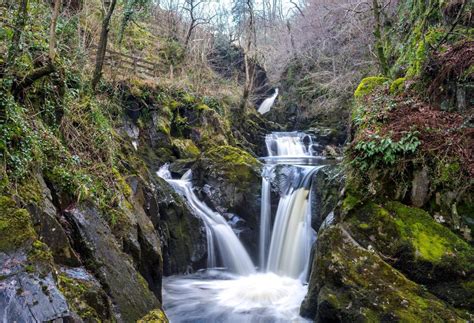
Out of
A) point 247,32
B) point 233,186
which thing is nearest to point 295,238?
point 233,186

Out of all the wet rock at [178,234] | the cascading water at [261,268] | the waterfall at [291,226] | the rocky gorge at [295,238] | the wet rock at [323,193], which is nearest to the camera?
the rocky gorge at [295,238]

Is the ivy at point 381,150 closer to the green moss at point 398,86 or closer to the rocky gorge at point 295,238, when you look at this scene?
the rocky gorge at point 295,238

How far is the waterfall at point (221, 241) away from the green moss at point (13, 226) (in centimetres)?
655

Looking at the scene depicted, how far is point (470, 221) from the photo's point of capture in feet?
16.3

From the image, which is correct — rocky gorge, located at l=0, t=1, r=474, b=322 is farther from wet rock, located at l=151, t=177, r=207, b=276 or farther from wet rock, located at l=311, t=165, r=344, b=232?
wet rock, located at l=311, t=165, r=344, b=232

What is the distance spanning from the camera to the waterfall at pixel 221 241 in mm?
9219

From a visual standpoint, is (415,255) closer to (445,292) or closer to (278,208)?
(445,292)

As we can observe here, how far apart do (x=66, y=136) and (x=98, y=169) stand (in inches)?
25.8

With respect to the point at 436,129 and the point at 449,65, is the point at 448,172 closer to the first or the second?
the point at 436,129

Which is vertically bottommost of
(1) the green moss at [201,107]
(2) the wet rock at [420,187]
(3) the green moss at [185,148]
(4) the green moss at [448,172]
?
(2) the wet rock at [420,187]

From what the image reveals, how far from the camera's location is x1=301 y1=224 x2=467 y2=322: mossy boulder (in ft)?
→ 14.6

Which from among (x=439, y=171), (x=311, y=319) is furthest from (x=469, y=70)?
(x=311, y=319)

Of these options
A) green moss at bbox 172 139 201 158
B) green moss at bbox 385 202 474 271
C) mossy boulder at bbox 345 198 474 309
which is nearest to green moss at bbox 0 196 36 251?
mossy boulder at bbox 345 198 474 309

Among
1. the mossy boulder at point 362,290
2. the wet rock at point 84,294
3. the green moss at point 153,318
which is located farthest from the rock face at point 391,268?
the wet rock at point 84,294
